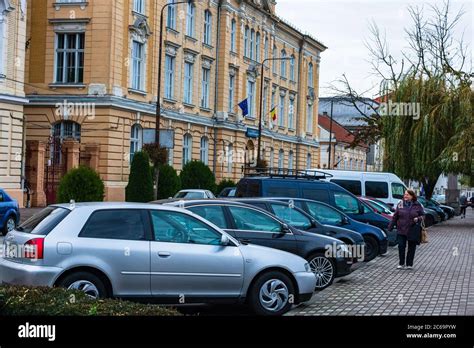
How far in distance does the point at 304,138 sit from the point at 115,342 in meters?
66.7

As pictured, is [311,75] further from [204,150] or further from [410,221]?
[410,221]

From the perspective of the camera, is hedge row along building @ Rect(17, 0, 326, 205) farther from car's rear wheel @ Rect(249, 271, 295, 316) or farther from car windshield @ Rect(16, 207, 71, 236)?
car windshield @ Rect(16, 207, 71, 236)

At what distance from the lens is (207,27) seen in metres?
50.9

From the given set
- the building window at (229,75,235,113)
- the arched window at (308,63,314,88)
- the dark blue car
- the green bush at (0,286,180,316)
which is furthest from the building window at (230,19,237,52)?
the green bush at (0,286,180,316)

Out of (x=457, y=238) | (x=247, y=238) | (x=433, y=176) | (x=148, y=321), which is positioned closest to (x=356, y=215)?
(x=247, y=238)

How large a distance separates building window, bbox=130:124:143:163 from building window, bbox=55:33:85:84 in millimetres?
4055

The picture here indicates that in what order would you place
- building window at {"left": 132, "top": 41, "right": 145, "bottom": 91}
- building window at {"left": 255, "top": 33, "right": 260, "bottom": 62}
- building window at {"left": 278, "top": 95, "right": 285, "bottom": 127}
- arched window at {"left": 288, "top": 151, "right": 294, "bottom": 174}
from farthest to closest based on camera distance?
arched window at {"left": 288, "top": 151, "right": 294, "bottom": 174} < building window at {"left": 278, "top": 95, "right": 285, "bottom": 127} < building window at {"left": 255, "top": 33, "right": 260, "bottom": 62} < building window at {"left": 132, "top": 41, "right": 145, "bottom": 91}

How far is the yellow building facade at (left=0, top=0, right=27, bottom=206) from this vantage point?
1353 inches

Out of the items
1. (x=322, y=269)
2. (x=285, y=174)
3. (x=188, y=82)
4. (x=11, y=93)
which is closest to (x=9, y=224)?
(x=285, y=174)

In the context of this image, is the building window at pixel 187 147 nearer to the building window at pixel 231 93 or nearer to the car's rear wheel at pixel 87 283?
the building window at pixel 231 93

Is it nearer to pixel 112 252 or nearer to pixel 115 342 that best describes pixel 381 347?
pixel 115 342

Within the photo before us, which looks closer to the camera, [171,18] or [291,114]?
[171,18]

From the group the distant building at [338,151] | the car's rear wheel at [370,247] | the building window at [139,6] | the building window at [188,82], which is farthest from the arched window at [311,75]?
the car's rear wheel at [370,247]

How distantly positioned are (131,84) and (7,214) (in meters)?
18.3
